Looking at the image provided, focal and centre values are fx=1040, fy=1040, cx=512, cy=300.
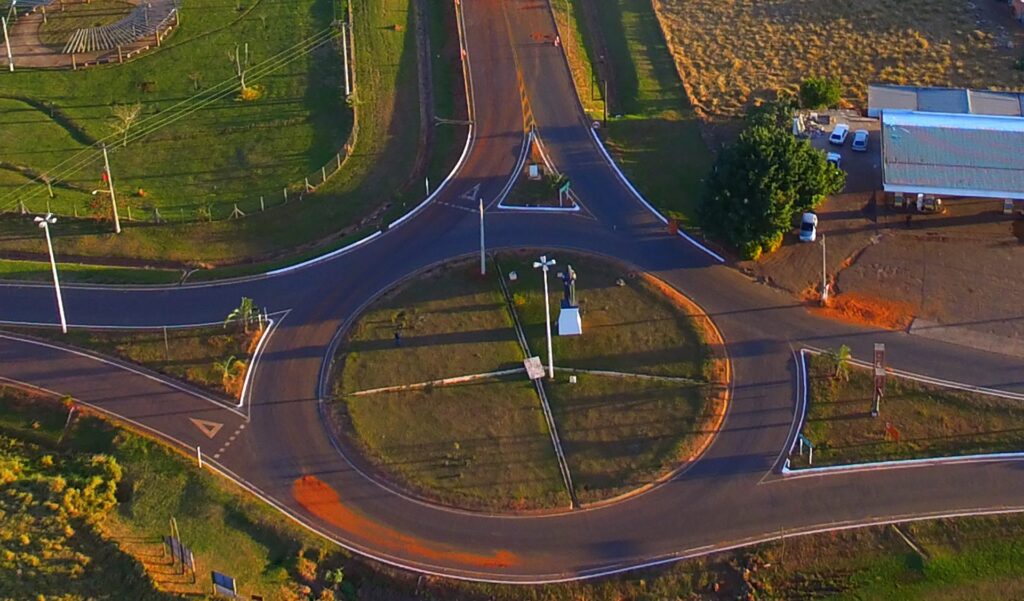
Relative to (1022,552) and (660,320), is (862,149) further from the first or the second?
(1022,552)

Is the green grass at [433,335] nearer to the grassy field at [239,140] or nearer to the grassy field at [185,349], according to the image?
the grassy field at [185,349]

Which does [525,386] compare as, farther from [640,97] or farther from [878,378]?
[640,97]

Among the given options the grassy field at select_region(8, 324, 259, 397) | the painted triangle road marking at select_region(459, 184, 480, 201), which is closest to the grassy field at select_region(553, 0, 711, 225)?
the painted triangle road marking at select_region(459, 184, 480, 201)

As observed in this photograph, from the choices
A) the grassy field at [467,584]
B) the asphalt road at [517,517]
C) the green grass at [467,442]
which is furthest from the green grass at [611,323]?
the grassy field at [467,584]

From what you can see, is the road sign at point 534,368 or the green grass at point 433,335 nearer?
the road sign at point 534,368

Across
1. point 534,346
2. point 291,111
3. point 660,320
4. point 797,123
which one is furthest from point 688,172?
point 291,111

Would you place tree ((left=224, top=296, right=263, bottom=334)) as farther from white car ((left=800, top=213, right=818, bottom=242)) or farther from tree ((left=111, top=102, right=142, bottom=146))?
white car ((left=800, top=213, right=818, bottom=242))
